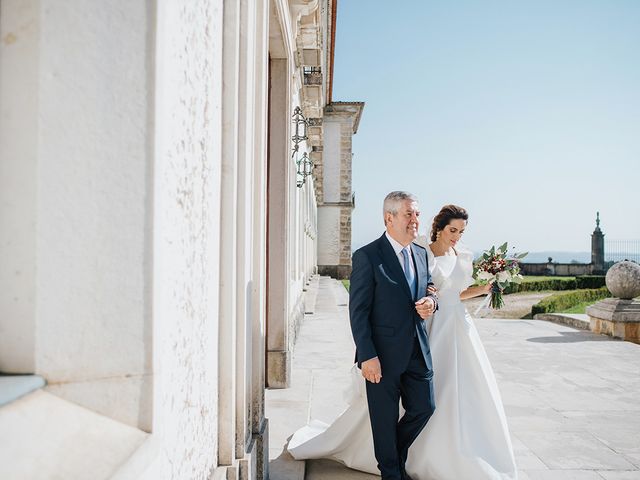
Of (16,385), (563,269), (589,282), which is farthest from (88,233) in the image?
(563,269)

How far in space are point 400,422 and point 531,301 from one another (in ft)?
78.8

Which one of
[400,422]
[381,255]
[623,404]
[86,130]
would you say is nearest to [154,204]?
[86,130]

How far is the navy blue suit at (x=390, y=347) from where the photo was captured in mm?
3102

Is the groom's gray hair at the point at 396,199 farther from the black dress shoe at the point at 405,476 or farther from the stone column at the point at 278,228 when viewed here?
the stone column at the point at 278,228

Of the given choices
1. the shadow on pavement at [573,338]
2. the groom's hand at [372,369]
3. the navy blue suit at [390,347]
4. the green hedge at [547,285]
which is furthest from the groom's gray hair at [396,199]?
the green hedge at [547,285]

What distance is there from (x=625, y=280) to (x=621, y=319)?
0.86m

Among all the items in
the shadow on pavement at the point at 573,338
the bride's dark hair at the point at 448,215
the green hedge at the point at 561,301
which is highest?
the bride's dark hair at the point at 448,215

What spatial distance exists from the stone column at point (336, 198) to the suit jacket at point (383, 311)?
30303 millimetres

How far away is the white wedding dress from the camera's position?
3.29 metres

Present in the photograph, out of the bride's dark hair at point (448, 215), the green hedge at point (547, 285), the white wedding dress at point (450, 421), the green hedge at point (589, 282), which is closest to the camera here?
the white wedding dress at point (450, 421)

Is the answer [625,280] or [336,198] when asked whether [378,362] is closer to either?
[625,280]

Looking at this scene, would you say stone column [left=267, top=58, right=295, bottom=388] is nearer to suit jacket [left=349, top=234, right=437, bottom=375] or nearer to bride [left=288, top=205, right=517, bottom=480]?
bride [left=288, top=205, right=517, bottom=480]

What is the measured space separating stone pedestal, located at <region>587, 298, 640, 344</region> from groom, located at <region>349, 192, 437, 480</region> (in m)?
8.18

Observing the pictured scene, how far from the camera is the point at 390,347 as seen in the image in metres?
3.11
